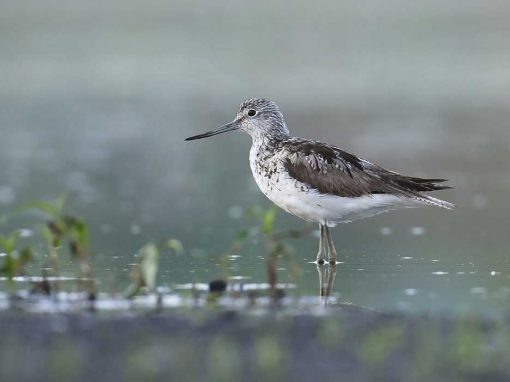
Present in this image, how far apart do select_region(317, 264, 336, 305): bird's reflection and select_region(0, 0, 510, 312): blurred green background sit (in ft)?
0.34

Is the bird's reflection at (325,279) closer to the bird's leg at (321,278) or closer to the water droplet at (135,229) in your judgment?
the bird's leg at (321,278)

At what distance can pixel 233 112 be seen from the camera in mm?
26422

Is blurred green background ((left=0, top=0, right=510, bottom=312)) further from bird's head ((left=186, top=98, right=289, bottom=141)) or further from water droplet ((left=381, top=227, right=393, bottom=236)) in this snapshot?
bird's head ((left=186, top=98, right=289, bottom=141))

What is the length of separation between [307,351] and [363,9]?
155 feet

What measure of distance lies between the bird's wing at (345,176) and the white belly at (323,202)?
5 cm

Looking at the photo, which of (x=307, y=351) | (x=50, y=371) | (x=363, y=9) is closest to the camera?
(x=50, y=371)

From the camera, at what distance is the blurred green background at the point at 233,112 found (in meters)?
11.4

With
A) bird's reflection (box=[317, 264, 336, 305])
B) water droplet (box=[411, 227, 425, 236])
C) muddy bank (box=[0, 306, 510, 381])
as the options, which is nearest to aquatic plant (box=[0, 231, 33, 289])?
muddy bank (box=[0, 306, 510, 381])

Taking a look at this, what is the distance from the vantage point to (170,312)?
829 cm

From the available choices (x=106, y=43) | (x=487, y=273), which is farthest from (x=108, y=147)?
(x=106, y=43)

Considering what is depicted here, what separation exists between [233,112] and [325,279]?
1624 cm

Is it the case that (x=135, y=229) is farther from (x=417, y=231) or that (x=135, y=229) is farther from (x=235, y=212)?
(x=417, y=231)

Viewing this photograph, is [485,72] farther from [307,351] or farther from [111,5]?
[307,351]

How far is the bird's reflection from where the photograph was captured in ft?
31.1
